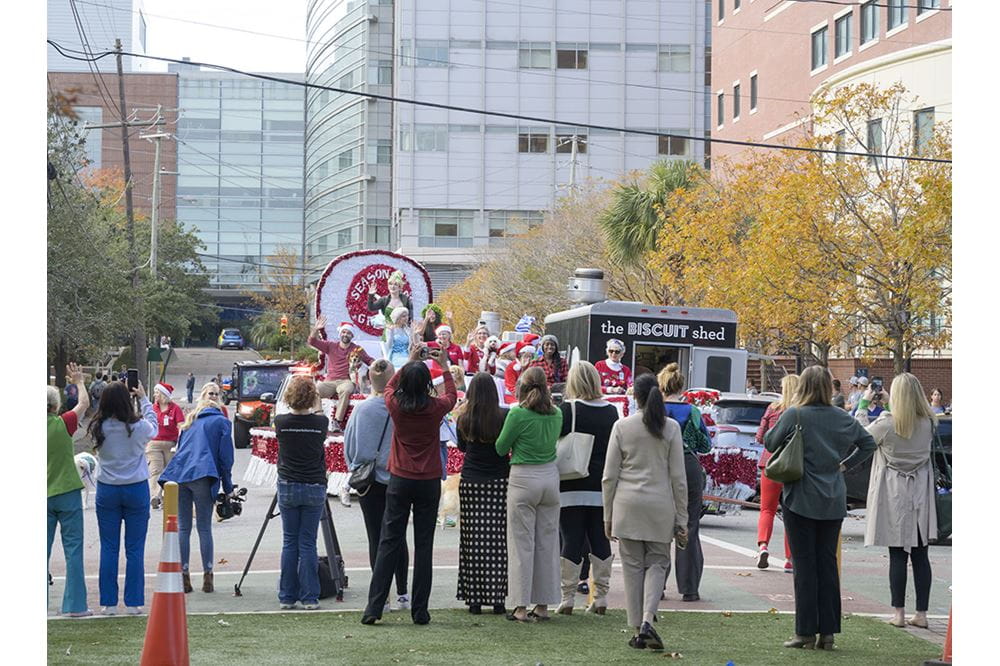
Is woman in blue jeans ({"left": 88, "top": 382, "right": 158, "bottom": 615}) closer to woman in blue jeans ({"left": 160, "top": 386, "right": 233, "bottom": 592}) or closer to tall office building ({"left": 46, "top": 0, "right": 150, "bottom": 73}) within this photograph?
woman in blue jeans ({"left": 160, "top": 386, "right": 233, "bottom": 592})

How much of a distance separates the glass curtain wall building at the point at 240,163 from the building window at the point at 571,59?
61.6 metres

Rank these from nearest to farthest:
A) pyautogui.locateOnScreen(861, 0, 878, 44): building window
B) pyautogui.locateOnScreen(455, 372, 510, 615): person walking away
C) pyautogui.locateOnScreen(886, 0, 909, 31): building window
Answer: pyautogui.locateOnScreen(455, 372, 510, 615): person walking away
pyautogui.locateOnScreen(886, 0, 909, 31): building window
pyautogui.locateOnScreen(861, 0, 878, 44): building window

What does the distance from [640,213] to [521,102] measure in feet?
162

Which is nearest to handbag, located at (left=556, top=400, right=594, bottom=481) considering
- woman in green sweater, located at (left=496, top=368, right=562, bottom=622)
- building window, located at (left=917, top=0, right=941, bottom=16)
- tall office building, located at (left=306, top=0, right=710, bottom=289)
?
woman in green sweater, located at (left=496, top=368, right=562, bottom=622)

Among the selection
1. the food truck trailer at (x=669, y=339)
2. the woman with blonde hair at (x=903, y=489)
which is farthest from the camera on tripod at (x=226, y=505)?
the food truck trailer at (x=669, y=339)

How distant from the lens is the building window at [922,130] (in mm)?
31312

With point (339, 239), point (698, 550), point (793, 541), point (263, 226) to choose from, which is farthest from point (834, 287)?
point (263, 226)

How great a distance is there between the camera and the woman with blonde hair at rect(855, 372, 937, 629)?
396 inches

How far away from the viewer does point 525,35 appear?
295 feet

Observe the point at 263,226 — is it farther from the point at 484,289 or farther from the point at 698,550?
the point at 698,550

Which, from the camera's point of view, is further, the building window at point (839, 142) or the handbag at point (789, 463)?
the building window at point (839, 142)

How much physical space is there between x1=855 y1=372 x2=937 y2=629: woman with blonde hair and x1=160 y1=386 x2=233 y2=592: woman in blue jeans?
5143 mm

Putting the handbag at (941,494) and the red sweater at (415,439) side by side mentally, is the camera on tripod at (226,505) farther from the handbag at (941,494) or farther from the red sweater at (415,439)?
the handbag at (941,494)
